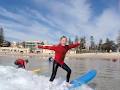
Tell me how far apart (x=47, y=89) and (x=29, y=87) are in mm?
716

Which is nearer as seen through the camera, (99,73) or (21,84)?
(21,84)

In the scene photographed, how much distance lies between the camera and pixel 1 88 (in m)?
9.84

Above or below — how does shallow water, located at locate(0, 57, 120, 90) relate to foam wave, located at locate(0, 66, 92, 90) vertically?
below

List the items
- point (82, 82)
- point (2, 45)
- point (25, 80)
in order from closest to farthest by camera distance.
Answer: point (25, 80) → point (82, 82) → point (2, 45)

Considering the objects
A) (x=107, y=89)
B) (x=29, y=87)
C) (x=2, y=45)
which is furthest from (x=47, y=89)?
(x=2, y=45)

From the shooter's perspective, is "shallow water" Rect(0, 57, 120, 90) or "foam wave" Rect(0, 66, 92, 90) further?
"shallow water" Rect(0, 57, 120, 90)

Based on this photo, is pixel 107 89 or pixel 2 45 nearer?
pixel 107 89

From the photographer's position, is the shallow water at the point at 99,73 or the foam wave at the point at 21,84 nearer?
the foam wave at the point at 21,84

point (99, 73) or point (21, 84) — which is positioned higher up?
point (21, 84)

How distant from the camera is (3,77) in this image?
1160 centimetres

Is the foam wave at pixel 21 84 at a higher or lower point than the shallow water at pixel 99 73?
higher

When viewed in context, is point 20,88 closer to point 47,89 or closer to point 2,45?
point 47,89

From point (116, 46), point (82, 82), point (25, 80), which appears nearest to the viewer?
point (25, 80)

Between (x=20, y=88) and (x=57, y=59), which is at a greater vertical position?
(x=57, y=59)
